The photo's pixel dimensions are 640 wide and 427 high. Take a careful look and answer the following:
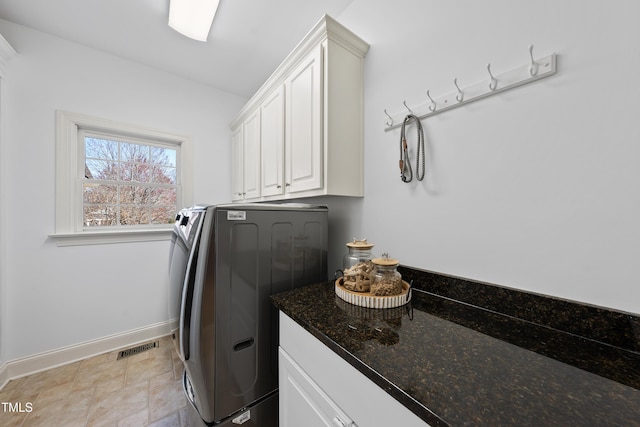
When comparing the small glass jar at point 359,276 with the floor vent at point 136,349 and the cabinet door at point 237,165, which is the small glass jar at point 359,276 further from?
the floor vent at point 136,349

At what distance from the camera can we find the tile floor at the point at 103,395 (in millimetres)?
1364

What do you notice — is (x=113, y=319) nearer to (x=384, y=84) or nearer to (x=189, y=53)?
(x=189, y=53)

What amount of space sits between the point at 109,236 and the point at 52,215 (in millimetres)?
393

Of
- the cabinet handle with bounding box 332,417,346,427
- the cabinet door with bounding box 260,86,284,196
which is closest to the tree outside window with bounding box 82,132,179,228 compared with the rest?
the cabinet door with bounding box 260,86,284,196

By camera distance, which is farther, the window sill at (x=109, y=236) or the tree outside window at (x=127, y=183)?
the tree outside window at (x=127, y=183)

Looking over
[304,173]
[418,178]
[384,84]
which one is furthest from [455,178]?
[304,173]

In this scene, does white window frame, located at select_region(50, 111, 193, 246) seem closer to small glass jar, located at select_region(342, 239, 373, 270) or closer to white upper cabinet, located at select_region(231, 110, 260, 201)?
white upper cabinet, located at select_region(231, 110, 260, 201)

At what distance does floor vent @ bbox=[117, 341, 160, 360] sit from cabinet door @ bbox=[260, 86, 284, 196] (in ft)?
5.84

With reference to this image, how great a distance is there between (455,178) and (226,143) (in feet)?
8.25

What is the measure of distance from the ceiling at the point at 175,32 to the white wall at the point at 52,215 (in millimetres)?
148

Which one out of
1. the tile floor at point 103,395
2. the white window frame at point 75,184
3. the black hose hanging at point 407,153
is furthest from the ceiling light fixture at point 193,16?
the tile floor at point 103,395

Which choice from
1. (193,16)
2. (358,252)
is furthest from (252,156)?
(358,252)

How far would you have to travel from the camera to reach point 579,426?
0.40 metres

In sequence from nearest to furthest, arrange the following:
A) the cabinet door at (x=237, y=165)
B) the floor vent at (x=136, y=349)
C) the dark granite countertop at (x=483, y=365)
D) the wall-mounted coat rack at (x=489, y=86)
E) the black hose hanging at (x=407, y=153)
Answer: the dark granite countertop at (x=483, y=365) → the wall-mounted coat rack at (x=489, y=86) → the black hose hanging at (x=407, y=153) → the floor vent at (x=136, y=349) → the cabinet door at (x=237, y=165)
